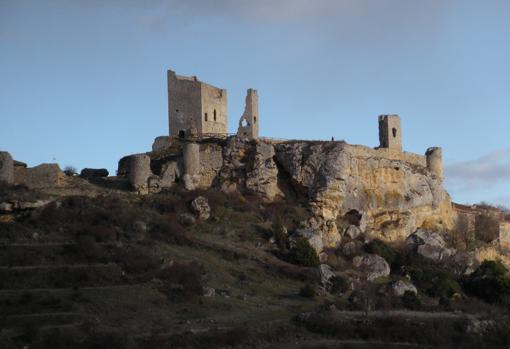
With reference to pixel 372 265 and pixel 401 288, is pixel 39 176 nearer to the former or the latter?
pixel 372 265

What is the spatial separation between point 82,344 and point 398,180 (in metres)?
30.0

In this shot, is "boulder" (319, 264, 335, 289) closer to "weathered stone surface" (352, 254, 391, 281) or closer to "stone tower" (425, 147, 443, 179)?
"weathered stone surface" (352, 254, 391, 281)

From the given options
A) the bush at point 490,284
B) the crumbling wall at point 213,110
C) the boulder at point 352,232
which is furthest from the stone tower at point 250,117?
the bush at point 490,284

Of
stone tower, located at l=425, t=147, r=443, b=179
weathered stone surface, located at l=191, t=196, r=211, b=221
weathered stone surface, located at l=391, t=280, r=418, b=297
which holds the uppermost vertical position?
stone tower, located at l=425, t=147, r=443, b=179

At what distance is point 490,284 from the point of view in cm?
4769

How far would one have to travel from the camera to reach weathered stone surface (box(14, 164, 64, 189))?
4569 centimetres

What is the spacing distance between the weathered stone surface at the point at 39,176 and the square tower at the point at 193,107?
10002mm

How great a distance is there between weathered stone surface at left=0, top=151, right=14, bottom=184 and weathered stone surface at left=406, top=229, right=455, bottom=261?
23.0 metres

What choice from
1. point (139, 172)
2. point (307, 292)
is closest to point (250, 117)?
point (139, 172)

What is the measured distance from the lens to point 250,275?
41438 millimetres

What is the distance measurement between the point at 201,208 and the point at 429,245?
1441 centimetres

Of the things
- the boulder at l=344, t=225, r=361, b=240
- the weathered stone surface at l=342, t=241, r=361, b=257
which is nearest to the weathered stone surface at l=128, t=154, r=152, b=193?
the weathered stone surface at l=342, t=241, r=361, b=257

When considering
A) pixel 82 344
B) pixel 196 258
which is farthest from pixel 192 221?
pixel 82 344

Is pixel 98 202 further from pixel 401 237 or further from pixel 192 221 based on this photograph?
A: pixel 401 237
